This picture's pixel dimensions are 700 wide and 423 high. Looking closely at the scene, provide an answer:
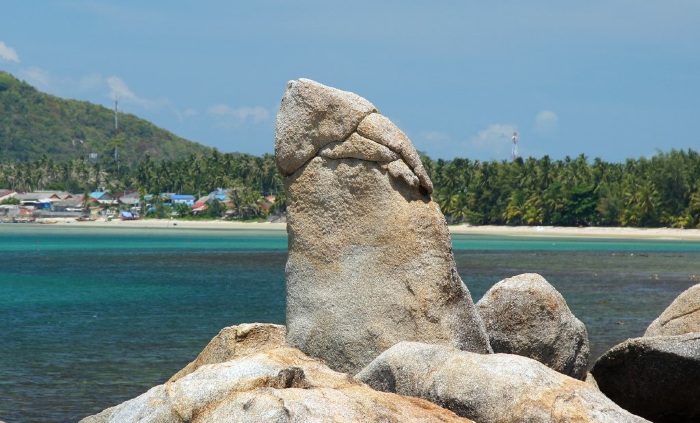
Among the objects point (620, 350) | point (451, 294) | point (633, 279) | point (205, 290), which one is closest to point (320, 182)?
point (451, 294)

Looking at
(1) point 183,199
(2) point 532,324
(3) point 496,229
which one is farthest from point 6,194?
(2) point 532,324

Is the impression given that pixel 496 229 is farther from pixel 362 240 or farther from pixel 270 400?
pixel 270 400

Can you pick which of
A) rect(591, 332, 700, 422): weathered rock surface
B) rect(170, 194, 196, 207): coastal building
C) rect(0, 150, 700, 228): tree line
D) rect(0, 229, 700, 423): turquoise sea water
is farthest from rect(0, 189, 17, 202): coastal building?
rect(591, 332, 700, 422): weathered rock surface

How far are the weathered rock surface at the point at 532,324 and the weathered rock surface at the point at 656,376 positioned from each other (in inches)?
29.2

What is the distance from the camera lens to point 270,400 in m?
6.83

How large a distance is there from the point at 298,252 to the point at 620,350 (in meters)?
3.74

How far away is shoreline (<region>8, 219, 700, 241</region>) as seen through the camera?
111 metres

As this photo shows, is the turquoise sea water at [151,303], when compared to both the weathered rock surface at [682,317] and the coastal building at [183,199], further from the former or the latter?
the coastal building at [183,199]

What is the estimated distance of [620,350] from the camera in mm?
11320

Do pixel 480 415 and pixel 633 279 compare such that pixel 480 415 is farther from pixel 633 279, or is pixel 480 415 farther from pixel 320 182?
pixel 633 279

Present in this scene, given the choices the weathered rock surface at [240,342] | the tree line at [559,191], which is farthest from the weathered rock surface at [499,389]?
the tree line at [559,191]

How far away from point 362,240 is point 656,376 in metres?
3.46

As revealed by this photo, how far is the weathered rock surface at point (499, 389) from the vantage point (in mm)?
7414

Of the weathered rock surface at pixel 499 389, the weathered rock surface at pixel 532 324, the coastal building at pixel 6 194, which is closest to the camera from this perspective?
the weathered rock surface at pixel 499 389
